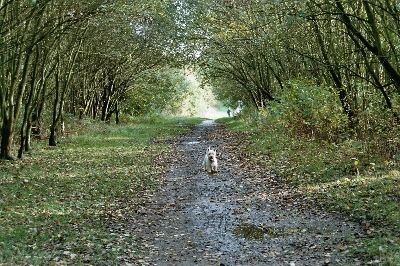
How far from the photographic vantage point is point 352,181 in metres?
12.8

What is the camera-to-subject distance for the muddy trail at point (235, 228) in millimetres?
8422

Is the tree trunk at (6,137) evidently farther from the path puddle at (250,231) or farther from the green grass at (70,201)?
the path puddle at (250,231)

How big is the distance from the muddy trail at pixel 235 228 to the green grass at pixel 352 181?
45cm

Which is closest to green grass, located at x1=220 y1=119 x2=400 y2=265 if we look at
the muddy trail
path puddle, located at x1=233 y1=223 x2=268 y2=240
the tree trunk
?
the muddy trail

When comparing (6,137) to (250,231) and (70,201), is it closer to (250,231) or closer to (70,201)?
(70,201)

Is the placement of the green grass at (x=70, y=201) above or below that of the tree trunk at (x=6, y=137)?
below

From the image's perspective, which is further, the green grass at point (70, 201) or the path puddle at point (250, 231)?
the path puddle at point (250, 231)

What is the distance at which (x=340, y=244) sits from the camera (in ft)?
28.6

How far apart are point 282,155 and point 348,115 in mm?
3337

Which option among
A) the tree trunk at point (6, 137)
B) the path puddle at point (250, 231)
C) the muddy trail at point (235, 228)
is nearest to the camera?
the muddy trail at point (235, 228)

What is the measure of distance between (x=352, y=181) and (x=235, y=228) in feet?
13.6

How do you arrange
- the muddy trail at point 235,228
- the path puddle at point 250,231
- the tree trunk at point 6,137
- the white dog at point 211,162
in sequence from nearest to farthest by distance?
the muddy trail at point 235,228 < the path puddle at point 250,231 < the white dog at point 211,162 < the tree trunk at point 6,137

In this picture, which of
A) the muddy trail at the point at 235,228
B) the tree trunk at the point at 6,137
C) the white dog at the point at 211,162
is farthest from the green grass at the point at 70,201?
the white dog at the point at 211,162

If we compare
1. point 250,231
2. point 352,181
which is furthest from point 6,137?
point 352,181
